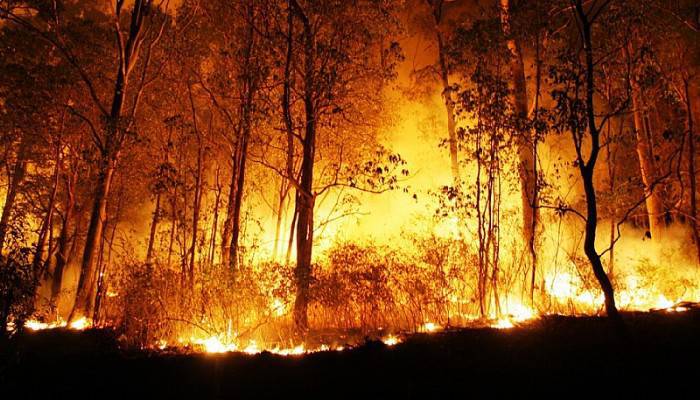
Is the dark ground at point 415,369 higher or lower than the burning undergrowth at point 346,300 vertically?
lower

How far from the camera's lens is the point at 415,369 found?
5.70 m

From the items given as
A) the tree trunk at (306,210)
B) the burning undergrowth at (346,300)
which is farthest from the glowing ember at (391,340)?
the tree trunk at (306,210)

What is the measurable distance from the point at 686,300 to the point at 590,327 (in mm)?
3667

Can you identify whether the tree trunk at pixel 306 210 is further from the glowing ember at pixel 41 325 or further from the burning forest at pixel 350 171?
the glowing ember at pixel 41 325

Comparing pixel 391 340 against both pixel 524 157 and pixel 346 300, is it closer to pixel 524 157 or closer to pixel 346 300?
pixel 346 300

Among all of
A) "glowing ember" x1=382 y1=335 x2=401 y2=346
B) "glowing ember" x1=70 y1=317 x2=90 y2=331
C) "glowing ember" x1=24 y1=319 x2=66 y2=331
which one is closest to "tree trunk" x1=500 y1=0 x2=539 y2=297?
"glowing ember" x1=382 y1=335 x2=401 y2=346

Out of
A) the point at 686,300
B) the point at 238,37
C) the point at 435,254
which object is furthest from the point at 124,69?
the point at 686,300

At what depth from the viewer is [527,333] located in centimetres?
702

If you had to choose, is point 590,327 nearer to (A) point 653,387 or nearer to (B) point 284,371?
(A) point 653,387

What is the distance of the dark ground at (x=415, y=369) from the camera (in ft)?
16.8

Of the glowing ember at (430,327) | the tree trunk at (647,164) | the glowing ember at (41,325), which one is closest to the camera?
the glowing ember at (430,327)

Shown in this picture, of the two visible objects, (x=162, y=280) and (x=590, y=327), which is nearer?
(x=590, y=327)

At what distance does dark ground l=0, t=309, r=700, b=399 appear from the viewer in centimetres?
511

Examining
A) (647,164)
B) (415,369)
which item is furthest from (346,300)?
(647,164)
